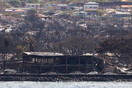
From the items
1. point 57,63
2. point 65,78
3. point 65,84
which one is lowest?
point 65,78

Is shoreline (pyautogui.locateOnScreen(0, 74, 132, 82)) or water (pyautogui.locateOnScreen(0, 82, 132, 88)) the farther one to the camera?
shoreline (pyautogui.locateOnScreen(0, 74, 132, 82))

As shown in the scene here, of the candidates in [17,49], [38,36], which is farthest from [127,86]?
[38,36]

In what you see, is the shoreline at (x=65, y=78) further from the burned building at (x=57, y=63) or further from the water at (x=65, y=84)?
the burned building at (x=57, y=63)

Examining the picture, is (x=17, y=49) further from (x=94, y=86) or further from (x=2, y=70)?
(x=94, y=86)

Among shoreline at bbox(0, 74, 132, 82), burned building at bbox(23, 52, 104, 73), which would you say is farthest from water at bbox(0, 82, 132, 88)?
burned building at bbox(23, 52, 104, 73)

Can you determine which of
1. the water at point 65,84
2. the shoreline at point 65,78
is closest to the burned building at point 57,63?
the shoreline at point 65,78

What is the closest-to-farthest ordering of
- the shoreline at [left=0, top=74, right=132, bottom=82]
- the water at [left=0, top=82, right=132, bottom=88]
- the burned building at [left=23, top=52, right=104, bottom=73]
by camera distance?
the water at [left=0, top=82, right=132, bottom=88] < the shoreline at [left=0, top=74, right=132, bottom=82] < the burned building at [left=23, top=52, right=104, bottom=73]

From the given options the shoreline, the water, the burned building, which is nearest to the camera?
the water

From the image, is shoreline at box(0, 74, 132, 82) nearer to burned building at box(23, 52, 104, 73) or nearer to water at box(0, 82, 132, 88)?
water at box(0, 82, 132, 88)

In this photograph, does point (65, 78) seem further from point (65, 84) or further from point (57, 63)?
point (57, 63)

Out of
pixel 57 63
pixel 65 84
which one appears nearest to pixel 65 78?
pixel 65 84

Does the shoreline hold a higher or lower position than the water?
lower

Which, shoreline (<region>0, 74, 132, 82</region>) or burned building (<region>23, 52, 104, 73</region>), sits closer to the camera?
shoreline (<region>0, 74, 132, 82</region>)

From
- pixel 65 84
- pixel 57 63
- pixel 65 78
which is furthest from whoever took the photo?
pixel 57 63
